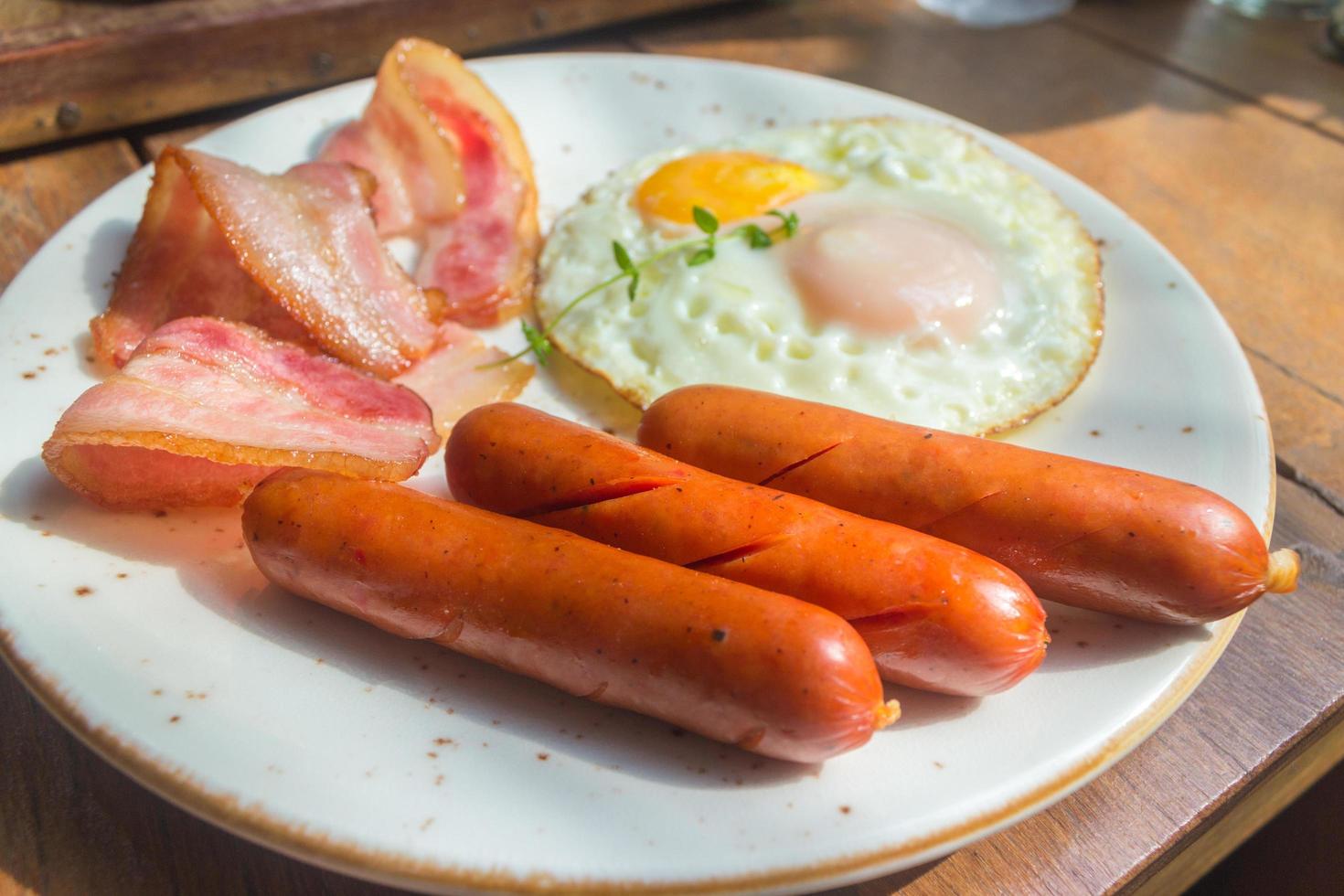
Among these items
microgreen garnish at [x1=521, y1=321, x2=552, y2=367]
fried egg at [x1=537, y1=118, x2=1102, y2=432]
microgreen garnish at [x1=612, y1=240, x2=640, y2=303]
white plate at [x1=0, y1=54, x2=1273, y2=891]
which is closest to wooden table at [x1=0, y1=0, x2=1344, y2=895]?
white plate at [x1=0, y1=54, x2=1273, y2=891]

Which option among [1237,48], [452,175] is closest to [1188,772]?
[452,175]

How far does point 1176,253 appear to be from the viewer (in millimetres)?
2631

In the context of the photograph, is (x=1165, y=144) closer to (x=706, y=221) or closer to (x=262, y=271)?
(x=706, y=221)

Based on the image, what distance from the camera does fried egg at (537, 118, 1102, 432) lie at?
1.94 meters

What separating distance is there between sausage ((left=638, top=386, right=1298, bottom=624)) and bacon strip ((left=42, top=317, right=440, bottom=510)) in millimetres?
461

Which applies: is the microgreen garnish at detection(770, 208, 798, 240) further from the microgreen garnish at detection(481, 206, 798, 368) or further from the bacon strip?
the bacon strip

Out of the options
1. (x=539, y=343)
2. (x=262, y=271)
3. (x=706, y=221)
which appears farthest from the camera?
(x=706, y=221)

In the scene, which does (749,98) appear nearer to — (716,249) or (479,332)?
(716,249)

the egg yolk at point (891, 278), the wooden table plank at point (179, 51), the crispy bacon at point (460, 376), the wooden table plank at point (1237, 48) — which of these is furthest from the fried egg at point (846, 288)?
the wooden table plank at point (1237, 48)

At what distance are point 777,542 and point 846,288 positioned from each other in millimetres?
811

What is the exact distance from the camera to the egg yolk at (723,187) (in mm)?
2240

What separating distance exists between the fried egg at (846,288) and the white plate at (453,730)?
359mm

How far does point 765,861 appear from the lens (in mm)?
1106

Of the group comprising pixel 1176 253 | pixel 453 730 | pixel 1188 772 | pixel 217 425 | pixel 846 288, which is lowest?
pixel 1188 772
